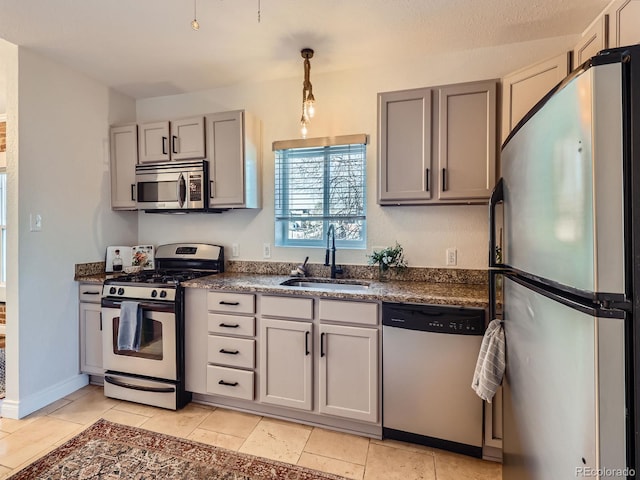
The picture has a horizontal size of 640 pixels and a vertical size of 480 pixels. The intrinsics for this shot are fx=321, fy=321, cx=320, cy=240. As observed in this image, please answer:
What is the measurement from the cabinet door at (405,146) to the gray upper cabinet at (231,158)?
3.53ft

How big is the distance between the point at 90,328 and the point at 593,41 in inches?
158

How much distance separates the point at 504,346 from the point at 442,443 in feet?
2.77

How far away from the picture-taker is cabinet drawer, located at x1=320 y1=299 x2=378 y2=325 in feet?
6.41

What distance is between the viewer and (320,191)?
8.97 feet

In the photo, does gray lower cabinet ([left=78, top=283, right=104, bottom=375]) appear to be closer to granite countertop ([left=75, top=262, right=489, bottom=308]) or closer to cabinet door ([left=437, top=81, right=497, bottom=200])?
granite countertop ([left=75, top=262, right=489, bottom=308])

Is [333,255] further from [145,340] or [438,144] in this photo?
[145,340]

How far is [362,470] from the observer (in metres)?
1.76

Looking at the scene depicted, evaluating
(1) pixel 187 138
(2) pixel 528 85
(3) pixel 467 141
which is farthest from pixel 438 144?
(1) pixel 187 138

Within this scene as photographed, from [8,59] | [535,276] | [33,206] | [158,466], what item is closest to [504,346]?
[535,276]

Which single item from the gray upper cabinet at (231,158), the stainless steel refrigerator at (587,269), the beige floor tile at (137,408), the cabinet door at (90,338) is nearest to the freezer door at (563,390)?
the stainless steel refrigerator at (587,269)

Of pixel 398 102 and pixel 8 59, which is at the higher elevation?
pixel 8 59

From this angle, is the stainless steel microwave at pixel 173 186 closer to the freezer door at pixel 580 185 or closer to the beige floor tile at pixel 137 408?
the beige floor tile at pixel 137 408

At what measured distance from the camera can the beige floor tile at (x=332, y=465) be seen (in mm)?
1731

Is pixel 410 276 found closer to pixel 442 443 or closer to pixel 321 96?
pixel 442 443
